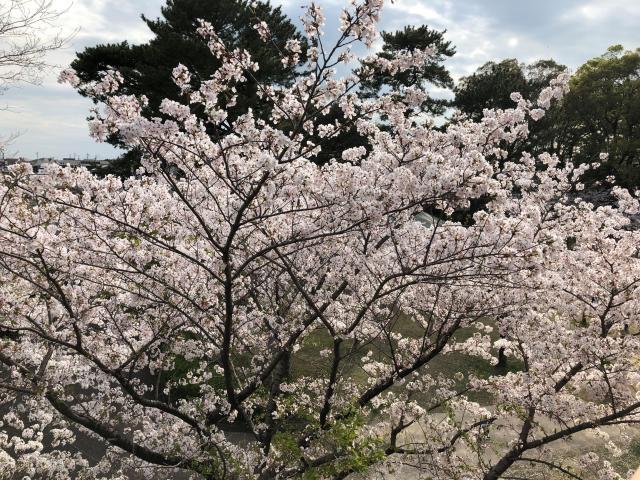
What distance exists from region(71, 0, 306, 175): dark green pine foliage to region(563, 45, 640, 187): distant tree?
17.0 m

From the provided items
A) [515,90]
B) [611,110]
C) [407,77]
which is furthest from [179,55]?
[611,110]

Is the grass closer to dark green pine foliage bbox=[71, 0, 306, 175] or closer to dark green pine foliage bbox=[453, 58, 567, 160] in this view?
dark green pine foliage bbox=[71, 0, 306, 175]

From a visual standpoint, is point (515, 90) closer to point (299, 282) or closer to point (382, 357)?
point (382, 357)

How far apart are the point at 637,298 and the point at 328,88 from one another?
5650 mm

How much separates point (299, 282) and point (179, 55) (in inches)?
704

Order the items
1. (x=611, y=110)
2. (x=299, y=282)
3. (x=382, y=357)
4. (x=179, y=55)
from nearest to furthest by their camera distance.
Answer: (x=299, y=282) → (x=382, y=357) → (x=179, y=55) → (x=611, y=110)

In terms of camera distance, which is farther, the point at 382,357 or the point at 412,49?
the point at 412,49

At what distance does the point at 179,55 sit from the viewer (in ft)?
67.9

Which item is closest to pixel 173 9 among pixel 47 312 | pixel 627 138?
pixel 47 312

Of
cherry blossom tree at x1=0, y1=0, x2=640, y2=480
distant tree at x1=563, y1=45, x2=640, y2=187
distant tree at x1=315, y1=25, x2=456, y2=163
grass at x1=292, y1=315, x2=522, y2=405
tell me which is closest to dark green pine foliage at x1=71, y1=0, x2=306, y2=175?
distant tree at x1=315, y1=25, x2=456, y2=163

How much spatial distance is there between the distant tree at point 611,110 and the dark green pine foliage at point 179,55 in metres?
17.0

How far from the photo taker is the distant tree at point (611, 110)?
25031mm

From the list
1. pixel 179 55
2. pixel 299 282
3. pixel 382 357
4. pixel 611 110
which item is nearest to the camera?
pixel 299 282

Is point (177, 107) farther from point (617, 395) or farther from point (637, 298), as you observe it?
point (617, 395)
